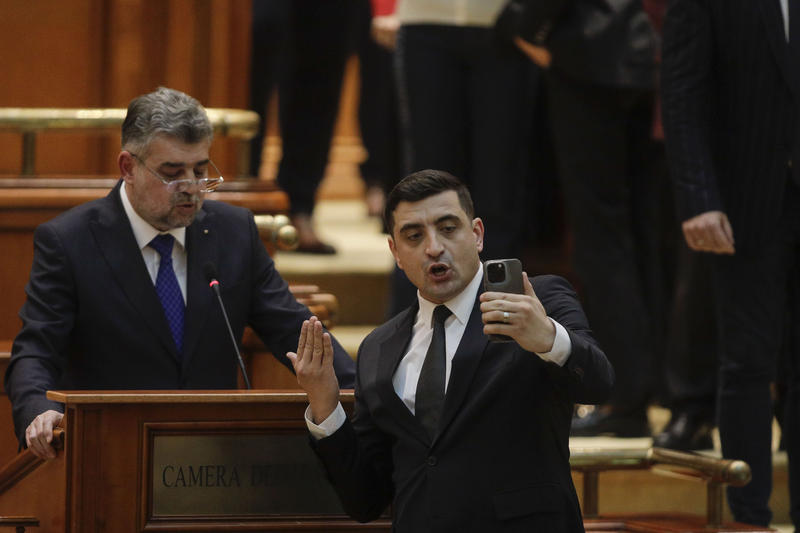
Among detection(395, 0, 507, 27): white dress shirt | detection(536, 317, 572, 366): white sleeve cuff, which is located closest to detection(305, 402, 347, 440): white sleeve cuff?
detection(536, 317, 572, 366): white sleeve cuff

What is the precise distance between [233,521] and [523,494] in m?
0.65

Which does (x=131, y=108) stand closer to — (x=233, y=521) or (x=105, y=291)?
(x=105, y=291)

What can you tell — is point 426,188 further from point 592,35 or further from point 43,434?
point 592,35

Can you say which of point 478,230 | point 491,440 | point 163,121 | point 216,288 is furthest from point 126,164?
point 491,440

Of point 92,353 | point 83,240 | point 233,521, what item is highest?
point 83,240

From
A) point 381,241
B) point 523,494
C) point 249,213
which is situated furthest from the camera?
point 381,241

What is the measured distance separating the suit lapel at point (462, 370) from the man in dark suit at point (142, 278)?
0.74 meters

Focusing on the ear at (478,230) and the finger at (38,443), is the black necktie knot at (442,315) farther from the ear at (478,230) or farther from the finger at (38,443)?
the finger at (38,443)

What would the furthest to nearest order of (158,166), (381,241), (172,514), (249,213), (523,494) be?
(381,241), (249,213), (158,166), (172,514), (523,494)

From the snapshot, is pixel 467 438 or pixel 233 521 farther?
pixel 233 521

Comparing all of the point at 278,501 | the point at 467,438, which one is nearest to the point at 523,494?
the point at 467,438

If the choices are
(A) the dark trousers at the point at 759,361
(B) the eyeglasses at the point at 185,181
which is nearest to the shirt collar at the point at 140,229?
(B) the eyeglasses at the point at 185,181

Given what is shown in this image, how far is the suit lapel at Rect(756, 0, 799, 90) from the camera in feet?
12.7

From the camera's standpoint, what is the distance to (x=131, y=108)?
362cm
